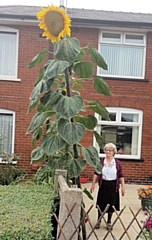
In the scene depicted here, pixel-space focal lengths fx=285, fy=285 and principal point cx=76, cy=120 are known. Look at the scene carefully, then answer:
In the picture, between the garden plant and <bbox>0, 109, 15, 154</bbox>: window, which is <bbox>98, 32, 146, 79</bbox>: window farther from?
the garden plant

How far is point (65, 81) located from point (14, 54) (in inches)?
262

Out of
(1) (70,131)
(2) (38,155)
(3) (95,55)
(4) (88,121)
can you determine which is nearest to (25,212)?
(2) (38,155)

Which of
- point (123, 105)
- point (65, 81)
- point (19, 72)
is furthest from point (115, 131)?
point (65, 81)

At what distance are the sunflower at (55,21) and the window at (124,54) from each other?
265 inches

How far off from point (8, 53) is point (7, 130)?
266 cm

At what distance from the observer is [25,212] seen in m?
3.28

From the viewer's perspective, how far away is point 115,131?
9969mm

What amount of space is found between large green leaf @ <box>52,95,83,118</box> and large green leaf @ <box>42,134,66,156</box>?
0.46m

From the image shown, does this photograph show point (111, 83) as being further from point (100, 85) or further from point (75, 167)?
point (75, 167)

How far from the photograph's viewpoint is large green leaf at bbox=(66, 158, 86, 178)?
12.0ft

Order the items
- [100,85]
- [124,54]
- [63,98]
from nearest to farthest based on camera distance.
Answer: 1. [63,98]
2. [100,85]
3. [124,54]

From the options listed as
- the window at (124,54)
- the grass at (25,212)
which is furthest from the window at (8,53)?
the grass at (25,212)

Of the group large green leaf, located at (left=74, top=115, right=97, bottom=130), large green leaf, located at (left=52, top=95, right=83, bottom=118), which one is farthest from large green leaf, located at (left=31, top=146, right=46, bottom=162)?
large green leaf, located at (left=52, top=95, right=83, bottom=118)

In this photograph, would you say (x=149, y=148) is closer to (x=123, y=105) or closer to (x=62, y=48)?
(x=123, y=105)
